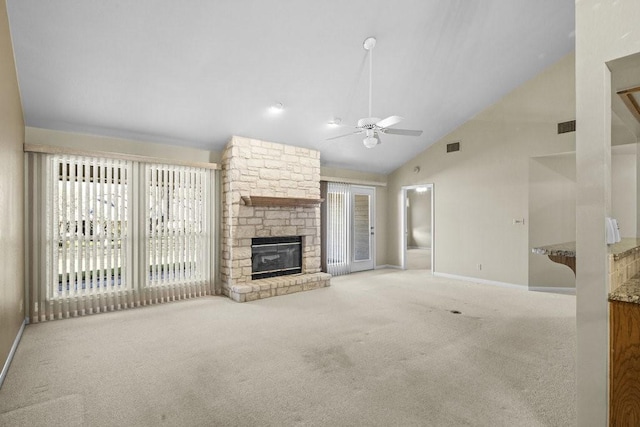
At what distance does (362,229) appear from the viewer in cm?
772

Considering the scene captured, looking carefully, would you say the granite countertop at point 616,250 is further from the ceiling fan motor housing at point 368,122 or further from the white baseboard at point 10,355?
the white baseboard at point 10,355

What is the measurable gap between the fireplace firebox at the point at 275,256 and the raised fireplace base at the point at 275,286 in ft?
0.49

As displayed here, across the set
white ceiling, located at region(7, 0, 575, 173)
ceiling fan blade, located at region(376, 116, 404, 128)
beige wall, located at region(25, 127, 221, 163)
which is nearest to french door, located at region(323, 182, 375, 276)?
white ceiling, located at region(7, 0, 575, 173)

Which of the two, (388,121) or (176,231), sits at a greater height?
(388,121)

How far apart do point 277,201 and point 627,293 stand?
14.5 feet

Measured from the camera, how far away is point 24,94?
3.57 metres

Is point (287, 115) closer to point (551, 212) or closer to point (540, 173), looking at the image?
point (540, 173)

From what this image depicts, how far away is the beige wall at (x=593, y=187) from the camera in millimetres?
1708

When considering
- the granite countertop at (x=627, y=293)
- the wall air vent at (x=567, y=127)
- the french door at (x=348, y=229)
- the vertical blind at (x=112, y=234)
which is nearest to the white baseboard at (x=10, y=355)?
the vertical blind at (x=112, y=234)

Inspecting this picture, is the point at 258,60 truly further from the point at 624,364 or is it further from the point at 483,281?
the point at 483,281

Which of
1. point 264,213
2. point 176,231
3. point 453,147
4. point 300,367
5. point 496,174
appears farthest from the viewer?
point 453,147

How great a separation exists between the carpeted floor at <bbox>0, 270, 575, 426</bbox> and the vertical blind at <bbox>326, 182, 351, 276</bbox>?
254cm

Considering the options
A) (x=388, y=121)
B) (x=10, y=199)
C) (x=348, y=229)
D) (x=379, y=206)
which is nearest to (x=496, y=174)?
(x=379, y=206)

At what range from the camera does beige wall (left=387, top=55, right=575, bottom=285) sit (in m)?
5.43
